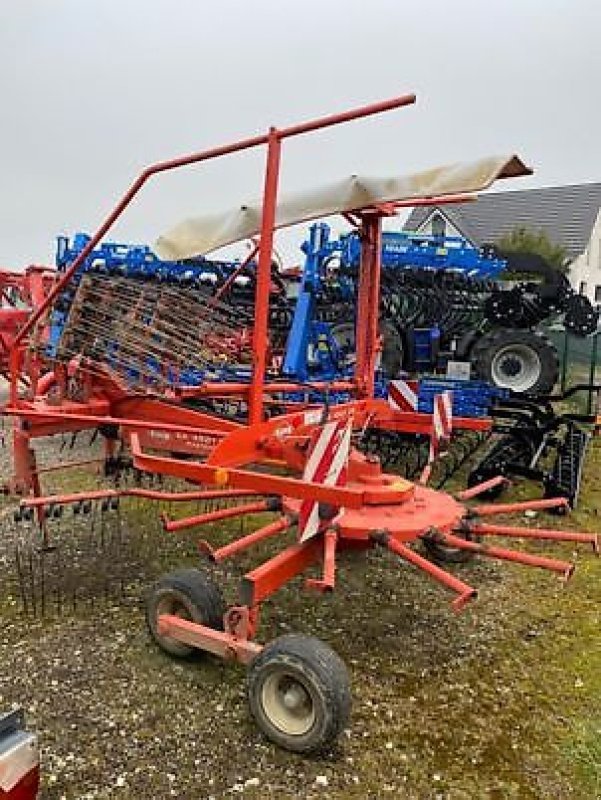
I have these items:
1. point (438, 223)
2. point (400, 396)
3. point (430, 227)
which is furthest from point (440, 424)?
point (430, 227)

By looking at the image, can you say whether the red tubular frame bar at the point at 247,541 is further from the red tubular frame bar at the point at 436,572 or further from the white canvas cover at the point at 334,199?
the white canvas cover at the point at 334,199

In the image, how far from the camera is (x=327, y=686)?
9.59ft

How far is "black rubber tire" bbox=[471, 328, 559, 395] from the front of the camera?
27.8ft

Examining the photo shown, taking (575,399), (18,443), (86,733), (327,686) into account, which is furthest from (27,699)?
(575,399)

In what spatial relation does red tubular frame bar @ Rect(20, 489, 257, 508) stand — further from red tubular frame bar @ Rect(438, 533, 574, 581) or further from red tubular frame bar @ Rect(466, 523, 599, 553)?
red tubular frame bar @ Rect(466, 523, 599, 553)

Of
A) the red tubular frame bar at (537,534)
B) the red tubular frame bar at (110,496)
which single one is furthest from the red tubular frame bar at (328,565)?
the red tubular frame bar at (537,534)

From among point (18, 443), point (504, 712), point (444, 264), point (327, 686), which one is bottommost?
point (504, 712)

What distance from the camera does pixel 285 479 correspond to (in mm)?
3561

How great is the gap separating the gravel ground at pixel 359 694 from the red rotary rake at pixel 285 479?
0.64 feet

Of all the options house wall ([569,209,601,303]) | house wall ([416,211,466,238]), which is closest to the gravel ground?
house wall ([416,211,466,238])

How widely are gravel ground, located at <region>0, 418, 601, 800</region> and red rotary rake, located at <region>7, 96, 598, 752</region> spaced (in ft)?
0.64

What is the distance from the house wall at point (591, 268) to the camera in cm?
3058

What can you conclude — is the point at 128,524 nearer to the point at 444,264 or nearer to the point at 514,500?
the point at 514,500

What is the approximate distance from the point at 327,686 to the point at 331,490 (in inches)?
33.2
